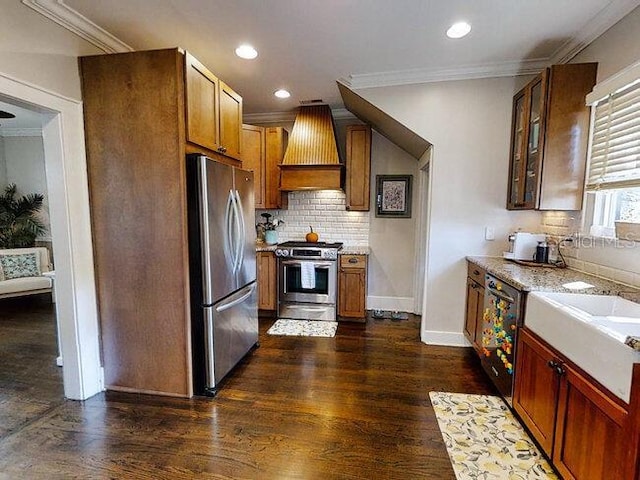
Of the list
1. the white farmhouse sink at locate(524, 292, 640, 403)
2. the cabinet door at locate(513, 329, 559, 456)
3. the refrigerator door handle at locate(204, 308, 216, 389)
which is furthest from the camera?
the refrigerator door handle at locate(204, 308, 216, 389)

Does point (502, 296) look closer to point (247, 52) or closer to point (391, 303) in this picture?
point (391, 303)

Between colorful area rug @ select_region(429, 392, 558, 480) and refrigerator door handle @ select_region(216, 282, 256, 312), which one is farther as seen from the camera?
refrigerator door handle @ select_region(216, 282, 256, 312)

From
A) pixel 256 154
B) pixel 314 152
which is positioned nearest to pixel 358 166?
pixel 314 152

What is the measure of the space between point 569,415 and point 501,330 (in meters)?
0.81

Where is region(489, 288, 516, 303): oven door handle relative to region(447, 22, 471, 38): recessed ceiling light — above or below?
below

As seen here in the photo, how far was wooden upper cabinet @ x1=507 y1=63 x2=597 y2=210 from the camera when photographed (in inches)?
91.5

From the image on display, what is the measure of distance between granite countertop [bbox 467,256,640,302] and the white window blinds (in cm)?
63

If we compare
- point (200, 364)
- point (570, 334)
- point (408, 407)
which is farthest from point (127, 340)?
point (570, 334)

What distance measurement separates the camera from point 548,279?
7.07 ft

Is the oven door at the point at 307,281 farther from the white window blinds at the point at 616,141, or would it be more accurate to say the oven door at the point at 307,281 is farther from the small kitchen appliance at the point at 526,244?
the white window blinds at the point at 616,141

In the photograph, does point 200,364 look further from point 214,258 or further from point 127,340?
point 214,258

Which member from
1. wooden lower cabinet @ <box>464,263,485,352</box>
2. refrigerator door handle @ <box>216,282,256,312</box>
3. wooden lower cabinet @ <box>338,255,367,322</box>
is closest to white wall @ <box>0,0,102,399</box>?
refrigerator door handle @ <box>216,282,256,312</box>

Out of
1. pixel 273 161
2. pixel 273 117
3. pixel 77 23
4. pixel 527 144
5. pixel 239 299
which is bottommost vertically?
pixel 239 299

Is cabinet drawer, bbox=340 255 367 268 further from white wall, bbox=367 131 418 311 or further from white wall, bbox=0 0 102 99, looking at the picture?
white wall, bbox=0 0 102 99
